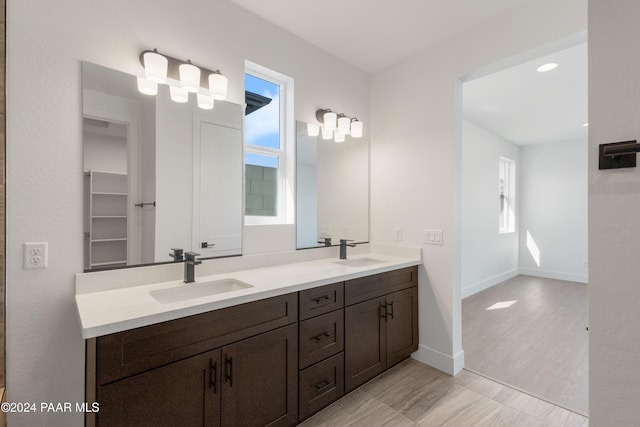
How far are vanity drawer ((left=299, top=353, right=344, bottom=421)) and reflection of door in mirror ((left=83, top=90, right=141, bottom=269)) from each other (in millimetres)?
1204

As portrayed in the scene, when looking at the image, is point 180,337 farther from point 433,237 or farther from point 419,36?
point 419,36

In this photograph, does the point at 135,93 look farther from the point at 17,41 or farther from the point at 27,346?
the point at 27,346

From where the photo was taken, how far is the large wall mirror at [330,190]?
2459 millimetres

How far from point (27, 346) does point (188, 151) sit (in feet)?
4.02

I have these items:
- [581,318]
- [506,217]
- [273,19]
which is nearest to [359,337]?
[273,19]

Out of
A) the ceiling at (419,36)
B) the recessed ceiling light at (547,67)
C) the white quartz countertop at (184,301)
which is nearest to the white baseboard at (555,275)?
the ceiling at (419,36)

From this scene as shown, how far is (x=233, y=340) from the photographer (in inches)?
55.5

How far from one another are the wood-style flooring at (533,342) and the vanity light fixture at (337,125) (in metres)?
2.27

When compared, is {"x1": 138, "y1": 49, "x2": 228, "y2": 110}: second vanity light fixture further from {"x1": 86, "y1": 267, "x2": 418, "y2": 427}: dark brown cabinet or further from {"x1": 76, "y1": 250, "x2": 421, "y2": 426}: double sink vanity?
{"x1": 86, "y1": 267, "x2": 418, "y2": 427}: dark brown cabinet

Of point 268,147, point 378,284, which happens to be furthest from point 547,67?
point 268,147

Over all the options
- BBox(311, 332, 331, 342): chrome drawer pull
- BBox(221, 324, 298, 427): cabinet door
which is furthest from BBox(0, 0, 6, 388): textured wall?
BBox(311, 332, 331, 342): chrome drawer pull
